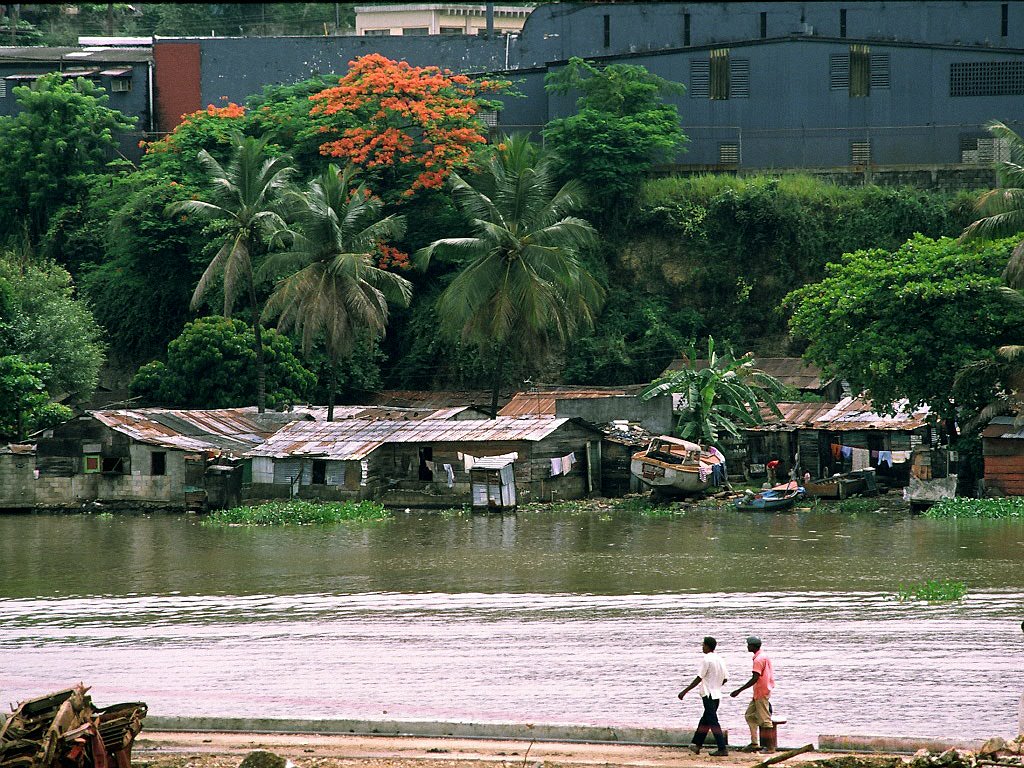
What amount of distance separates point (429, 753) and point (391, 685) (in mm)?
3009

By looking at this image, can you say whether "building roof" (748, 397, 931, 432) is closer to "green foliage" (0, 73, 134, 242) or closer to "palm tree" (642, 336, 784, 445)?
"palm tree" (642, 336, 784, 445)

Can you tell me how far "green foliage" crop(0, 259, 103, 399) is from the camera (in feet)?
130

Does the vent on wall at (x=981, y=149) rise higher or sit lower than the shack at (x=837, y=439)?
higher

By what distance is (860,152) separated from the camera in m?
45.8

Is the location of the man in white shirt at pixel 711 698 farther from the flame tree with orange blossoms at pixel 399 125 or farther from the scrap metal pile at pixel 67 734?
the flame tree with orange blossoms at pixel 399 125

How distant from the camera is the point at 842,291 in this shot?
3281 cm

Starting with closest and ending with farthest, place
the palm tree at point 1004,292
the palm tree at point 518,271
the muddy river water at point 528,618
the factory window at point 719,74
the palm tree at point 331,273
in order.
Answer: the muddy river water at point 528,618, the palm tree at point 1004,292, the palm tree at point 518,271, the palm tree at point 331,273, the factory window at point 719,74

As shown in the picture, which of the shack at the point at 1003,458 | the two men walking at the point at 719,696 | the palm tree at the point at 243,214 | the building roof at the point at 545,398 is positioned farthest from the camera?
the palm tree at the point at 243,214

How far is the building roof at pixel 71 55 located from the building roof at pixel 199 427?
69.4 feet

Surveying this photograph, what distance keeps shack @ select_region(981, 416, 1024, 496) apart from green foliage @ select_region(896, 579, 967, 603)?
917cm

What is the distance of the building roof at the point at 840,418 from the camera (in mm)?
34062

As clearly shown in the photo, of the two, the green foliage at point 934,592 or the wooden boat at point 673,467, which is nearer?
the green foliage at point 934,592

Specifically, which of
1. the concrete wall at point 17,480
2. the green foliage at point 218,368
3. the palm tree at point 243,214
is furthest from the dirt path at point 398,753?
the green foliage at point 218,368

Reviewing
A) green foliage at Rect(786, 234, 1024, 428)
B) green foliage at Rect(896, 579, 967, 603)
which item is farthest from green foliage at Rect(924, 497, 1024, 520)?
green foliage at Rect(896, 579, 967, 603)
